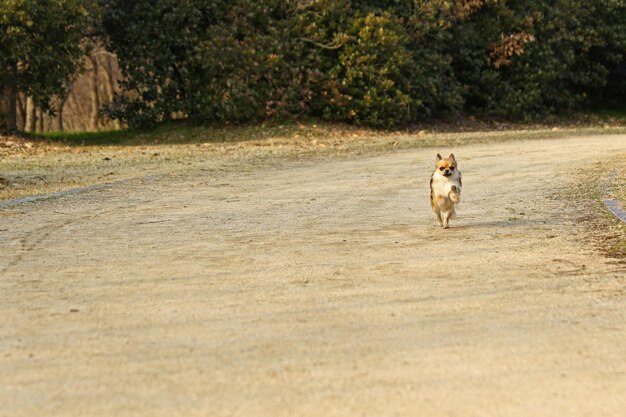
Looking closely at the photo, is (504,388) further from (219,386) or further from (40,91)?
(40,91)

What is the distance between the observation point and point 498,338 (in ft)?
20.6

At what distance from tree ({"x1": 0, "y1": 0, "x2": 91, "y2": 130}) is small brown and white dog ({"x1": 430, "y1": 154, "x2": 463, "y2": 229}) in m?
16.4

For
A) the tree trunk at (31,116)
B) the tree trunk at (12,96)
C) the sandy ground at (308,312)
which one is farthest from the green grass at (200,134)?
the sandy ground at (308,312)

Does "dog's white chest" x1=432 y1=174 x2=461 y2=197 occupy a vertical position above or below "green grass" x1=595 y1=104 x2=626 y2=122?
above

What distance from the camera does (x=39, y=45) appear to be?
26.2 meters

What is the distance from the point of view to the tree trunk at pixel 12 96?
2666cm

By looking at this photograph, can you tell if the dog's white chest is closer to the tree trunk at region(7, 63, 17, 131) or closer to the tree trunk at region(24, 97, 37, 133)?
the tree trunk at region(7, 63, 17, 131)

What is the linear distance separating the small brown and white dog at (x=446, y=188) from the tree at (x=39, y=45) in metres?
16.4

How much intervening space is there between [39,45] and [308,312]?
20.7m

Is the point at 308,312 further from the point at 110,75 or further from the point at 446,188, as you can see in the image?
the point at 110,75

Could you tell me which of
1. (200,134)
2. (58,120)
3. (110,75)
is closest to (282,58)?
(200,134)

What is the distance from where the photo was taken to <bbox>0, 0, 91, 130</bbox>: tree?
25.1 meters

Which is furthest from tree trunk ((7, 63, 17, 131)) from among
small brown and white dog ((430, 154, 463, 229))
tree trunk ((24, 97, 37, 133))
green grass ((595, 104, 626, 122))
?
green grass ((595, 104, 626, 122))

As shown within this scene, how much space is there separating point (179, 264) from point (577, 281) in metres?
3.12
